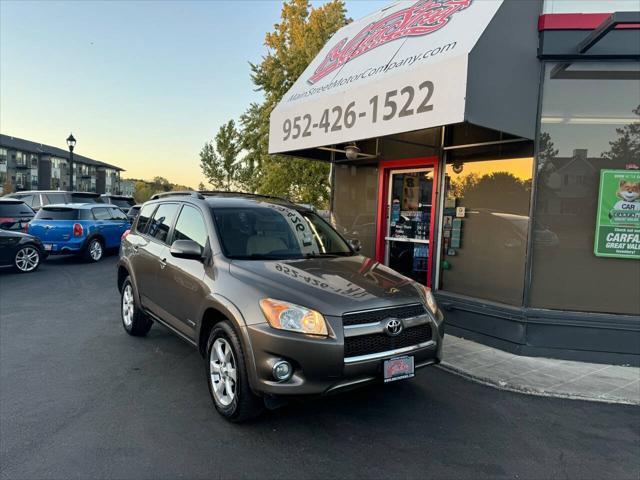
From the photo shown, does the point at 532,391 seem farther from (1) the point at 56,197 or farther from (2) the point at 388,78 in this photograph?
(1) the point at 56,197

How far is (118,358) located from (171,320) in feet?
3.21

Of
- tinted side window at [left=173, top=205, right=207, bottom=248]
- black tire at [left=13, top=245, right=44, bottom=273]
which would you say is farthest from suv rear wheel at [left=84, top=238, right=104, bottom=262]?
tinted side window at [left=173, top=205, right=207, bottom=248]

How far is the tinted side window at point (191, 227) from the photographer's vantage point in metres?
4.22

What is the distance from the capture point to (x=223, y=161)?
37.6 m

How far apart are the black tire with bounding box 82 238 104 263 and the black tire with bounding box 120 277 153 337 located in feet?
24.7

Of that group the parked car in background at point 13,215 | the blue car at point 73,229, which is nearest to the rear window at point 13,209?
the parked car in background at point 13,215

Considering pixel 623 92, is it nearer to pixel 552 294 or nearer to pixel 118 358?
pixel 552 294

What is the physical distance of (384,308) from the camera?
3318 millimetres

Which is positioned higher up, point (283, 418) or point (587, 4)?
point (587, 4)

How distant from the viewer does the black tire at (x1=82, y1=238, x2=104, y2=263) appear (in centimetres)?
1237

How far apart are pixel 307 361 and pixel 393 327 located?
0.71 m

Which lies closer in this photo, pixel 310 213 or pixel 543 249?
pixel 310 213

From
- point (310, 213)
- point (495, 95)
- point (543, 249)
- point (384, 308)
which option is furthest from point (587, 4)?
point (384, 308)

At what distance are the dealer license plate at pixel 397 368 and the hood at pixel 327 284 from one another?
1.37 feet
